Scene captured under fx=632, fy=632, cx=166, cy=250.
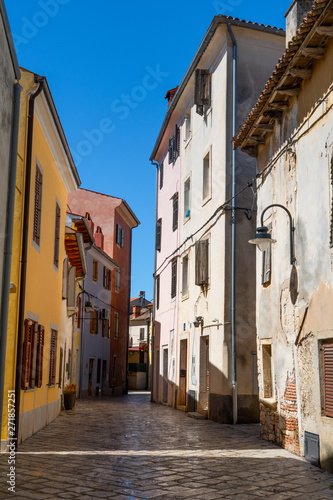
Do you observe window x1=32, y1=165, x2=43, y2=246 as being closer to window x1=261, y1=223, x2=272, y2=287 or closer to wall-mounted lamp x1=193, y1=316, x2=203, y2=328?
window x1=261, y1=223, x2=272, y2=287

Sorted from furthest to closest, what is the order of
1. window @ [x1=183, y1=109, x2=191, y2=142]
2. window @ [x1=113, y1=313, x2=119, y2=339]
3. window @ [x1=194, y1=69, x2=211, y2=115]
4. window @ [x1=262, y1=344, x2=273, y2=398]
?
1. window @ [x1=113, y1=313, x2=119, y2=339]
2. window @ [x1=183, y1=109, x2=191, y2=142]
3. window @ [x1=194, y1=69, x2=211, y2=115]
4. window @ [x1=262, y1=344, x2=273, y2=398]

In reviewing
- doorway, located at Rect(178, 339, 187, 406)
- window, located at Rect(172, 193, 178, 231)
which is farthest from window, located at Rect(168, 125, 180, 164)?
doorway, located at Rect(178, 339, 187, 406)

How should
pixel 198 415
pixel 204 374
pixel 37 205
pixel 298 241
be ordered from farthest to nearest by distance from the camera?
pixel 204 374 < pixel 198 415 < pixel 37 205 < pixel 298 241

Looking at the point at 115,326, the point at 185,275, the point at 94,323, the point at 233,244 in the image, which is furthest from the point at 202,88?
the point at 115,326

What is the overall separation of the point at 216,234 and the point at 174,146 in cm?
815

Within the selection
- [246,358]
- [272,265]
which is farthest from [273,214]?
[246,358]

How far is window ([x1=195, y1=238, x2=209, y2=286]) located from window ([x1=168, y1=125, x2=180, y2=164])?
21.8 feet

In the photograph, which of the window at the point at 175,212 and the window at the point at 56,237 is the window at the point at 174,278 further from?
the window at the point at 56,237

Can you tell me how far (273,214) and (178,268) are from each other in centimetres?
1111

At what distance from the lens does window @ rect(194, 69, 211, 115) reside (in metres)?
19.6

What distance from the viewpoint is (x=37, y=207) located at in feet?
43.5

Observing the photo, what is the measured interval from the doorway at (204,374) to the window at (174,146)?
28.0ft

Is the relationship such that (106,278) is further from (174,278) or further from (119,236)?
(174,278)

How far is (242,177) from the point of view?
1725 cm
